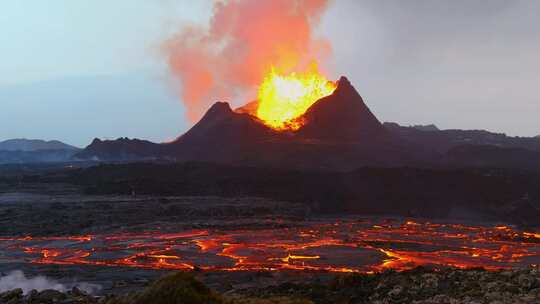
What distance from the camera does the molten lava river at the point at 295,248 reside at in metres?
46.2

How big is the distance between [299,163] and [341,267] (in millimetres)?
94462

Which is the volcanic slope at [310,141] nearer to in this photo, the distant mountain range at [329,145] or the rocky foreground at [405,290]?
the distant mountain range at [329,145]

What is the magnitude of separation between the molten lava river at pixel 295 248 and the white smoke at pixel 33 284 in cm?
639

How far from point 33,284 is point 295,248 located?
77.6 feet

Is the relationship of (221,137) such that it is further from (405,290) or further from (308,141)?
(405,290)

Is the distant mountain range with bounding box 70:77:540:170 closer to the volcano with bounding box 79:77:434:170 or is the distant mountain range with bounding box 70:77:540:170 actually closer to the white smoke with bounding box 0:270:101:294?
the volcano with bounding box 79:77:434:170

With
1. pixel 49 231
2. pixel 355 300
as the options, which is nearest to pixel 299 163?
pixel 49 231

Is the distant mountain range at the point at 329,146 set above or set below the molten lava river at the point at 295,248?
above

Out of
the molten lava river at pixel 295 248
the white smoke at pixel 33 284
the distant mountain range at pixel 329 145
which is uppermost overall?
the distant mountain range at pixel 329 145

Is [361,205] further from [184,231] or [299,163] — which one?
[299,163]

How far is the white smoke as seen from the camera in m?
35.9

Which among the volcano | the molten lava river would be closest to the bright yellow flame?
the volcano

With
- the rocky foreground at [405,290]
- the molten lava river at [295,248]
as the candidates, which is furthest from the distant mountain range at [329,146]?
the rocky foreground at [405,290]

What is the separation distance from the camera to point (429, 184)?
9906 cm
